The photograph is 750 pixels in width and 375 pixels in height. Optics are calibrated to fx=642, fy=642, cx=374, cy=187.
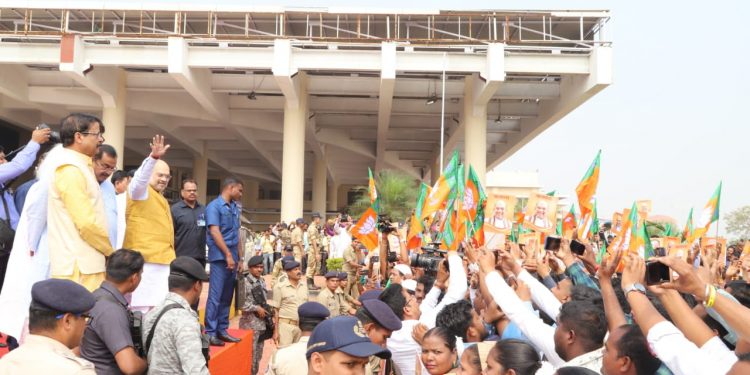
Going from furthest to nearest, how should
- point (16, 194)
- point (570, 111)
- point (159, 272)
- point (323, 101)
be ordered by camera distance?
point (323, 101)
point (570, 111)
point (16, 194)
point (159, 272)

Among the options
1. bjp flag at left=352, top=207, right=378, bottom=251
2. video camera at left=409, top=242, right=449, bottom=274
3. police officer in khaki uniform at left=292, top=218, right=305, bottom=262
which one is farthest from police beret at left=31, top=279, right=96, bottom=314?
police officer in khaki uniform at left=292, top=218, right=305, bottom=262

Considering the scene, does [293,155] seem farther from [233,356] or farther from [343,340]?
[343,340]

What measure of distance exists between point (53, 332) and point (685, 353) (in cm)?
251

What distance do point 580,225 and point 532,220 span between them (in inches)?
25.1

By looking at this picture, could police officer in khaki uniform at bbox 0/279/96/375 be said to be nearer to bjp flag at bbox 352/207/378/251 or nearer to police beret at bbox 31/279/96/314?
police beret at bbox 31/279/96/314

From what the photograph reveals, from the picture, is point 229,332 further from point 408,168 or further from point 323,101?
point 408,168

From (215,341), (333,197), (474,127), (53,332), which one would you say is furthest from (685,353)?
(333,197)

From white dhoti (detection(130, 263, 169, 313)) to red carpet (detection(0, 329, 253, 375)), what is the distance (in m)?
0.62

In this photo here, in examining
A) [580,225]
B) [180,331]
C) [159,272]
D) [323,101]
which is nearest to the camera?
[180,331]

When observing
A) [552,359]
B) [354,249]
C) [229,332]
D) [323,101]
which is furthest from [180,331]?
[323,101]

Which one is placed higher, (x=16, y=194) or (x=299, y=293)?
(x=16, y=194)

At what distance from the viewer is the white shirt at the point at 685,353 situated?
2.39 metres

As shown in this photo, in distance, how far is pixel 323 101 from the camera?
2555 centimetres

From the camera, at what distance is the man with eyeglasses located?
4.26 metres
